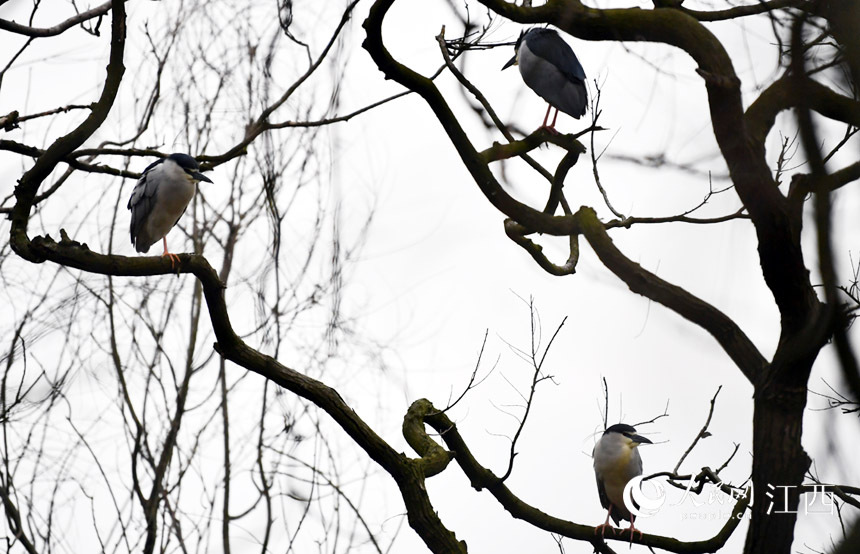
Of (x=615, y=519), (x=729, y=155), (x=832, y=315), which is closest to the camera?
(x=832, y=315)

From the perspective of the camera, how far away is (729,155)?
266 centimetres

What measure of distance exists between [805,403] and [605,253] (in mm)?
895

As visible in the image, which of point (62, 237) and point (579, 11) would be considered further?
point (62, 237)

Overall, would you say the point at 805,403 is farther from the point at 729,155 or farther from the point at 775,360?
the point at 729,155

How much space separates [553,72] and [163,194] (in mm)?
2555

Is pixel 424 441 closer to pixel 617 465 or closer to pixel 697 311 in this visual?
pixel 697 311

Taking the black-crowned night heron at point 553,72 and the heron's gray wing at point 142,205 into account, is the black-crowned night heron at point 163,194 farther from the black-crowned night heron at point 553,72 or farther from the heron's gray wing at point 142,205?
the black-crowned night heron at point 553,72

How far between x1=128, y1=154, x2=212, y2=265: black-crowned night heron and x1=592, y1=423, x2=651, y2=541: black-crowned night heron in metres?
2.92

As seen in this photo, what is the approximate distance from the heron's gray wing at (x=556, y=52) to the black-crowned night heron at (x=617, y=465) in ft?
7.43

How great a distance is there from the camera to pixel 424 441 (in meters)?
3.63

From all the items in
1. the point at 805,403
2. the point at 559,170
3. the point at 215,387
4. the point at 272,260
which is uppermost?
the point at 272,260

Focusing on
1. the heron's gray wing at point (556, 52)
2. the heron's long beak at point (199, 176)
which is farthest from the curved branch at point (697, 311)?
the heron's long beak at point (199, 176)

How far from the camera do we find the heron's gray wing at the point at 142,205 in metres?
4.95

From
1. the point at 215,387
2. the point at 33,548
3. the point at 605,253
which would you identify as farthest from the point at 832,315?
the point at 215,387
